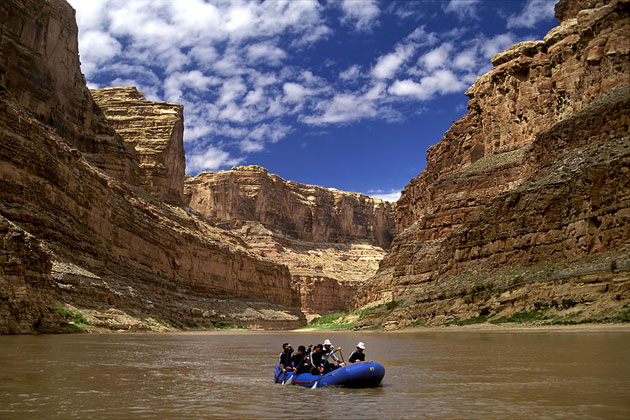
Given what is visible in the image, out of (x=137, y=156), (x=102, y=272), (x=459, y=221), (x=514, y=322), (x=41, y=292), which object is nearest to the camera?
(x=41, y=292)

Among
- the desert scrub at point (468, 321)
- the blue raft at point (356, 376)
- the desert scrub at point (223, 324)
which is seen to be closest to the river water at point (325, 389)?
the blue raft at point (356, 376)

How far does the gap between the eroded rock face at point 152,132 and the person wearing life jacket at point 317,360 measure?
85.7 metres

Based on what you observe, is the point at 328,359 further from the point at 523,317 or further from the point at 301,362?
the point at 523,317

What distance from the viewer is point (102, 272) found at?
183 feet

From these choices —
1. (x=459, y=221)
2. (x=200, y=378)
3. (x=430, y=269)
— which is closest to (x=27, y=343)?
(x=200, y=378)

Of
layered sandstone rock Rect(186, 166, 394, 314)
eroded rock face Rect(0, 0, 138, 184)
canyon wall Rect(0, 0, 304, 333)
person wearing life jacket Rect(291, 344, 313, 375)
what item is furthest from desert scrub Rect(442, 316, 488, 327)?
layered sandstone rock Rect(186, 166, 394, 314)

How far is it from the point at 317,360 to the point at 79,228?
1729 inches

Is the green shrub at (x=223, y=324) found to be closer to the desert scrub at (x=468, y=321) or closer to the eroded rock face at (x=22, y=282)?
the desert scrub at (x=468, y=321)

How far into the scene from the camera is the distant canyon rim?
37.8 meters

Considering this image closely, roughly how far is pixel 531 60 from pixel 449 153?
805 inches

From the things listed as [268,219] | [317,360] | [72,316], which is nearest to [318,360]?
[317,360]

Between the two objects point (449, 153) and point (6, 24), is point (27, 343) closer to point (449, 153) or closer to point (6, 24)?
point (6, 24)

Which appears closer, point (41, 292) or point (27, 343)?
point (27, 343)

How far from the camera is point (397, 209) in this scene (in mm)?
107438
